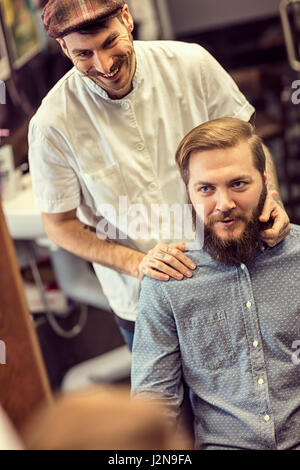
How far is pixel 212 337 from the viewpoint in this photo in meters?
1.76

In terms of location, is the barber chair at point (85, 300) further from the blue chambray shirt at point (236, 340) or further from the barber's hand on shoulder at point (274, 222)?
the barber's hand on shoulder at point (274, 222)

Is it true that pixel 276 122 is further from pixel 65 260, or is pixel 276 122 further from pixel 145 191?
pixel 145 191

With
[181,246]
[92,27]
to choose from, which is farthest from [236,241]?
[92,27]

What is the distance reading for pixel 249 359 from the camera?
1.74m

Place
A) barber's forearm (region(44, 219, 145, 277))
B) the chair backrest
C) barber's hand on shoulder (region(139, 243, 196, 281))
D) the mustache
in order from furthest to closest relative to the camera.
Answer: the chair backrest → barber's forearm (region(44, 219, 145, 277)) → barber's hand on shoulder (region(139, 243, 196, 281)) → the mustache

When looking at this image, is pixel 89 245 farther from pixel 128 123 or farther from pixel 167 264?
pixel 128 123

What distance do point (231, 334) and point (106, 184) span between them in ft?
1.73

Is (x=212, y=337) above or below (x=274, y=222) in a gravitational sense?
below

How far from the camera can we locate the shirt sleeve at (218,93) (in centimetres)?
169

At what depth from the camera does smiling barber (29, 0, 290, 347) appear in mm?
1599

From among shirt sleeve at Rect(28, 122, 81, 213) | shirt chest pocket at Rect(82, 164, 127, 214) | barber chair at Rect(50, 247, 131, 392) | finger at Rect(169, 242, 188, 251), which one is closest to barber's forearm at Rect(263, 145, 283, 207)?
finger at Rect(169, 242, 188, 251)

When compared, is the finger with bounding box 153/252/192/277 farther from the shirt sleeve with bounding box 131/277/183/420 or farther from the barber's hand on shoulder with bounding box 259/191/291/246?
the barber's hand on shoulder with bounding box 259/191/291/246

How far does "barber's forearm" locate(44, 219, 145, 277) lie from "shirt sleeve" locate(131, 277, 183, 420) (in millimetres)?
152

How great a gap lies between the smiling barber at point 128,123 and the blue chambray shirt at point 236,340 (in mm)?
68
